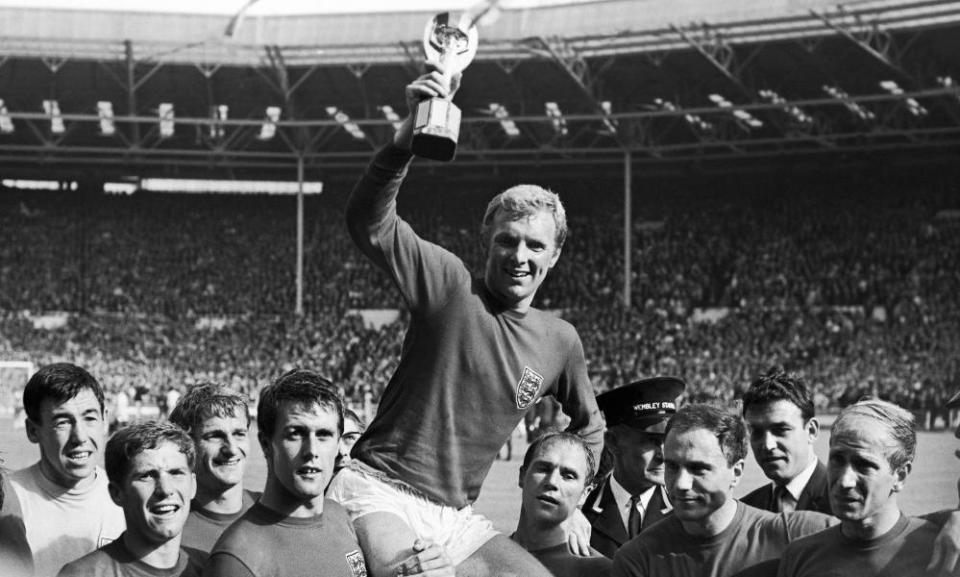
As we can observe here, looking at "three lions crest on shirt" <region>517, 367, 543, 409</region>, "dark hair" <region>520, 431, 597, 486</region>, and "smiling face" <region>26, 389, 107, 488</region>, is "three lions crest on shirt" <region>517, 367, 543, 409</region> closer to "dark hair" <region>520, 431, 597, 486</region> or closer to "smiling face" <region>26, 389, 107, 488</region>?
"dark hair" <region>520, 431, 597, 486</region>

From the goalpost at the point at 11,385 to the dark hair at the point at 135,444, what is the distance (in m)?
26.5

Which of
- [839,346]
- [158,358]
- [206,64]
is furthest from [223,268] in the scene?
[839,346]

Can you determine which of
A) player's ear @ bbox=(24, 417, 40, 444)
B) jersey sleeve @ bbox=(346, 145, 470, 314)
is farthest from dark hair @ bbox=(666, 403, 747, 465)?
player's ear @ bbox=(24, 417, 40, 444)

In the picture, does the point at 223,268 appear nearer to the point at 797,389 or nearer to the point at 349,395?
the point at 349,395

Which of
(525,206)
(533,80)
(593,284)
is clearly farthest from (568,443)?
(593,284)

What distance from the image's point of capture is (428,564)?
3.54m

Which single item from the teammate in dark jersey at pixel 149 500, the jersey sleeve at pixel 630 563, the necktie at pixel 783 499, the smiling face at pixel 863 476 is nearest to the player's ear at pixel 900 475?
the smiling face at pixel 863 476

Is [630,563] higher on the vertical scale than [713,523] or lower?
lower

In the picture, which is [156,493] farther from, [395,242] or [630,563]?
[630,563]

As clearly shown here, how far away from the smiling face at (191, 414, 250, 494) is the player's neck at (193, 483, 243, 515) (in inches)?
0.4

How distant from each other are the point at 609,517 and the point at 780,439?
881 millimetres

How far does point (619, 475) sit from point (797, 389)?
939mm

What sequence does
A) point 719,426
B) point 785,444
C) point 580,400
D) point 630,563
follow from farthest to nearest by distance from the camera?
point 785,444
point 580,400
point 719,426
point 630,563

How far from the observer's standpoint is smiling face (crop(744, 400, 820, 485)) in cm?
510
